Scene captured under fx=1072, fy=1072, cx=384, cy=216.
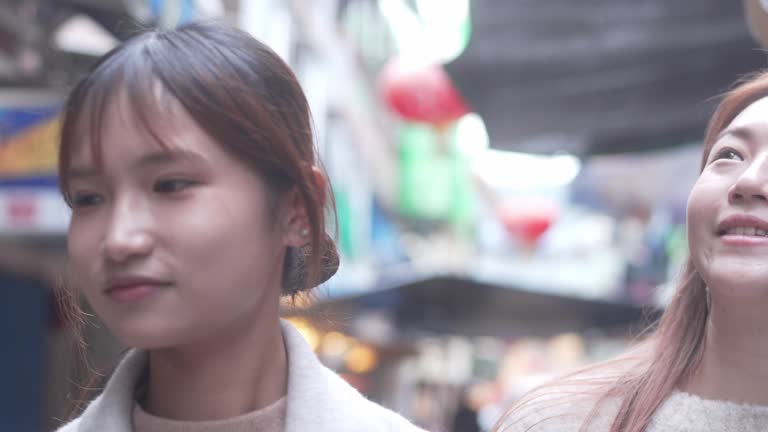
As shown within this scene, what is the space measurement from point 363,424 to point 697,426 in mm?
651

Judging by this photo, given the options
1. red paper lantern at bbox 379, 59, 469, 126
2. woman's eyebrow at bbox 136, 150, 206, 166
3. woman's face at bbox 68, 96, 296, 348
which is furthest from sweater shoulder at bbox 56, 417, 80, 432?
red paper lantern at bbox 379, 59, 469, 126

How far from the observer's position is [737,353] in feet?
6.78

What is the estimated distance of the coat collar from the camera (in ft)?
6.34

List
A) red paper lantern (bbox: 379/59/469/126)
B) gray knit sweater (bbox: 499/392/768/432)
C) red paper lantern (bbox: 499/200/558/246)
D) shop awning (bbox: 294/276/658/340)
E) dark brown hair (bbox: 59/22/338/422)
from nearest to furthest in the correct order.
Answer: dark brown hair (bbox: 59/22/338/422), gray knit sweater (bbox: 499/392/768/432), shop awning (bbox: 294/276/658/340), red paper lantern (bbox: 379/59/469/126), red paper lantern (bbox: 499/200/558/246)

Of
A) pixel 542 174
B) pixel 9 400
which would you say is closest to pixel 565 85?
pixel 9 400

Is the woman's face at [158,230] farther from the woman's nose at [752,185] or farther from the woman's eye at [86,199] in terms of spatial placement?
the woman's nose at [752,185]

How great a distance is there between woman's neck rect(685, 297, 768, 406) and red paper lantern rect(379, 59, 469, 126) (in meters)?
8.06

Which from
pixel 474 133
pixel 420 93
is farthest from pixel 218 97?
pixel 474 133

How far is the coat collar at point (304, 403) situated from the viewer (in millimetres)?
1933

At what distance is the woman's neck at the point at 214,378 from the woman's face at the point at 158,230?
3.9 inches

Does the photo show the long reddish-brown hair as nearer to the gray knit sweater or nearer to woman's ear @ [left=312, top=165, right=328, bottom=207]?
the gray knit sweater

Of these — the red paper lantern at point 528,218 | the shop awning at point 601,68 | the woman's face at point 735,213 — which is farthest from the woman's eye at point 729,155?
the red paper lantern at point 528,218

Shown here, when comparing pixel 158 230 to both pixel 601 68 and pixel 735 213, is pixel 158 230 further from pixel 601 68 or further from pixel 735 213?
pixel 601 68

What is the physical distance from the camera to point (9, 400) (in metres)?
8.38
